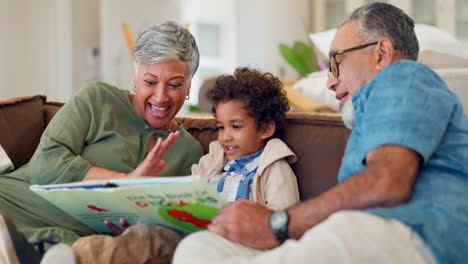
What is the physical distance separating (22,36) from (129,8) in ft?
3.29

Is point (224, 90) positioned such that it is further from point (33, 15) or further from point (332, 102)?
point (33, 15)

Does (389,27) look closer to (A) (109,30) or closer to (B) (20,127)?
(B) (20,127)

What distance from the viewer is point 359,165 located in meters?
1.16

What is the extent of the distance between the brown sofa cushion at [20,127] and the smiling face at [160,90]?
1.32 feet

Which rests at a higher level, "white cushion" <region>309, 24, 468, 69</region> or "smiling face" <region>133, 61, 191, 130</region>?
"white cushion" <region>309, 24, 468, 69</region>

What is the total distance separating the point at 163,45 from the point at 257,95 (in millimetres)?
332

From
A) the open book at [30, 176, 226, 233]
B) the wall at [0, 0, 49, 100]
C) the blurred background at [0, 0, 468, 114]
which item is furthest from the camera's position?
the blurred background at [0, 0, 468, 114]

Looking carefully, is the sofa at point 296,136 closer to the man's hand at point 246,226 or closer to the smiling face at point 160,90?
the smiling face at point 160,90

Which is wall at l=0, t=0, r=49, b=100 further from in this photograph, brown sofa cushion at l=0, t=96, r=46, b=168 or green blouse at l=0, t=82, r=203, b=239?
green blouse at l=0, t=82, r=203, b=239

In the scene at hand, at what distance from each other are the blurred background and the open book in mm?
3720

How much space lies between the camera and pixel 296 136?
1677 mm

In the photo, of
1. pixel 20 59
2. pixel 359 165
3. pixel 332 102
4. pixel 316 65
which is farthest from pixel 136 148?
pixel 20 59

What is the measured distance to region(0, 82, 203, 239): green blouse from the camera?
158 centimetres

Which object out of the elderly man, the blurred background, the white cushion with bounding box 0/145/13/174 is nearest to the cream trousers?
the elderly man
